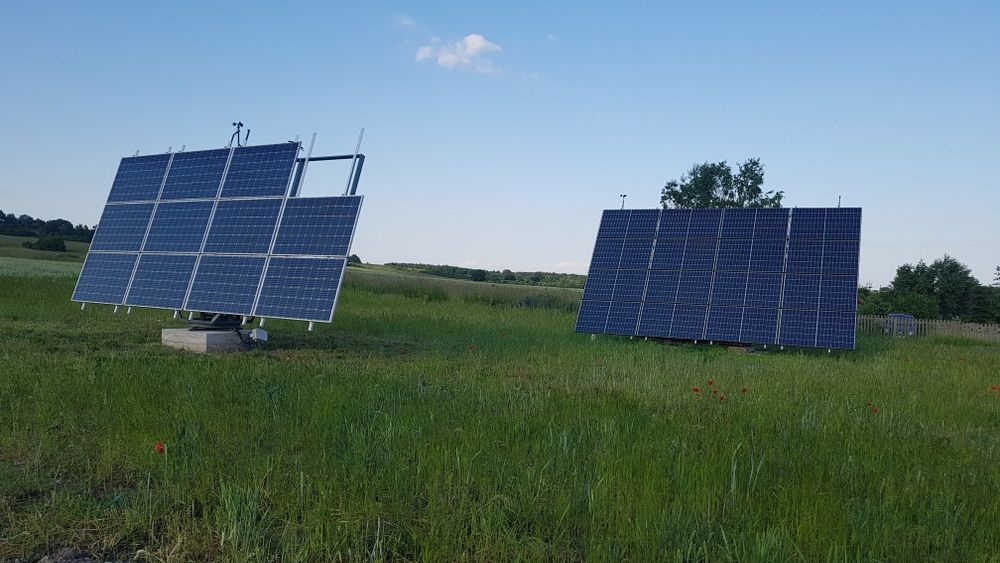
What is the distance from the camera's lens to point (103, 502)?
4.88 m

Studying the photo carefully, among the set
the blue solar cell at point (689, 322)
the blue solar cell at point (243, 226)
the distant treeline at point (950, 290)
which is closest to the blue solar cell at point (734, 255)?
the blue solar cell at point (689, 322)

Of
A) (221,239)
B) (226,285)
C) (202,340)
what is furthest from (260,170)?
(202,340)

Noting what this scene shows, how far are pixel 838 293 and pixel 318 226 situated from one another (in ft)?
42.5

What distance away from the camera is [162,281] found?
1591cm

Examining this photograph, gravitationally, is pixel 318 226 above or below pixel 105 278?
above

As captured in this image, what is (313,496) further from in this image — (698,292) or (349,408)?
(698,292)

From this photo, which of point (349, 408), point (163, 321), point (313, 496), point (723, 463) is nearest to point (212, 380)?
point (349, 408)

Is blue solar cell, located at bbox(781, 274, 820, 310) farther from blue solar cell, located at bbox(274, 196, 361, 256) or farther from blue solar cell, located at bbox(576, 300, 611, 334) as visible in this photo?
blue solar cell, located at bbox(274, 196, 361, 256)

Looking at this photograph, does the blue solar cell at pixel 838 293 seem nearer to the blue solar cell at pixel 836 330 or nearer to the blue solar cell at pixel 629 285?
the blue solar cell at pixel 836 330

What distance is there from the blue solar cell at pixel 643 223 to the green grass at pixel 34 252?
49156 millimetres

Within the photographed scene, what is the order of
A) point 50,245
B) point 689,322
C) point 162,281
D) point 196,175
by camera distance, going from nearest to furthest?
point 162,281 → point 196,175 → point 689,322 → point 50,245

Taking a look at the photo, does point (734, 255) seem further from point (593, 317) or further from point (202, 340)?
point (202, 340)

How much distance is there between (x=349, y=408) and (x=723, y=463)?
392 cm

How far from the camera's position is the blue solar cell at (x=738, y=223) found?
20328 millimetres
